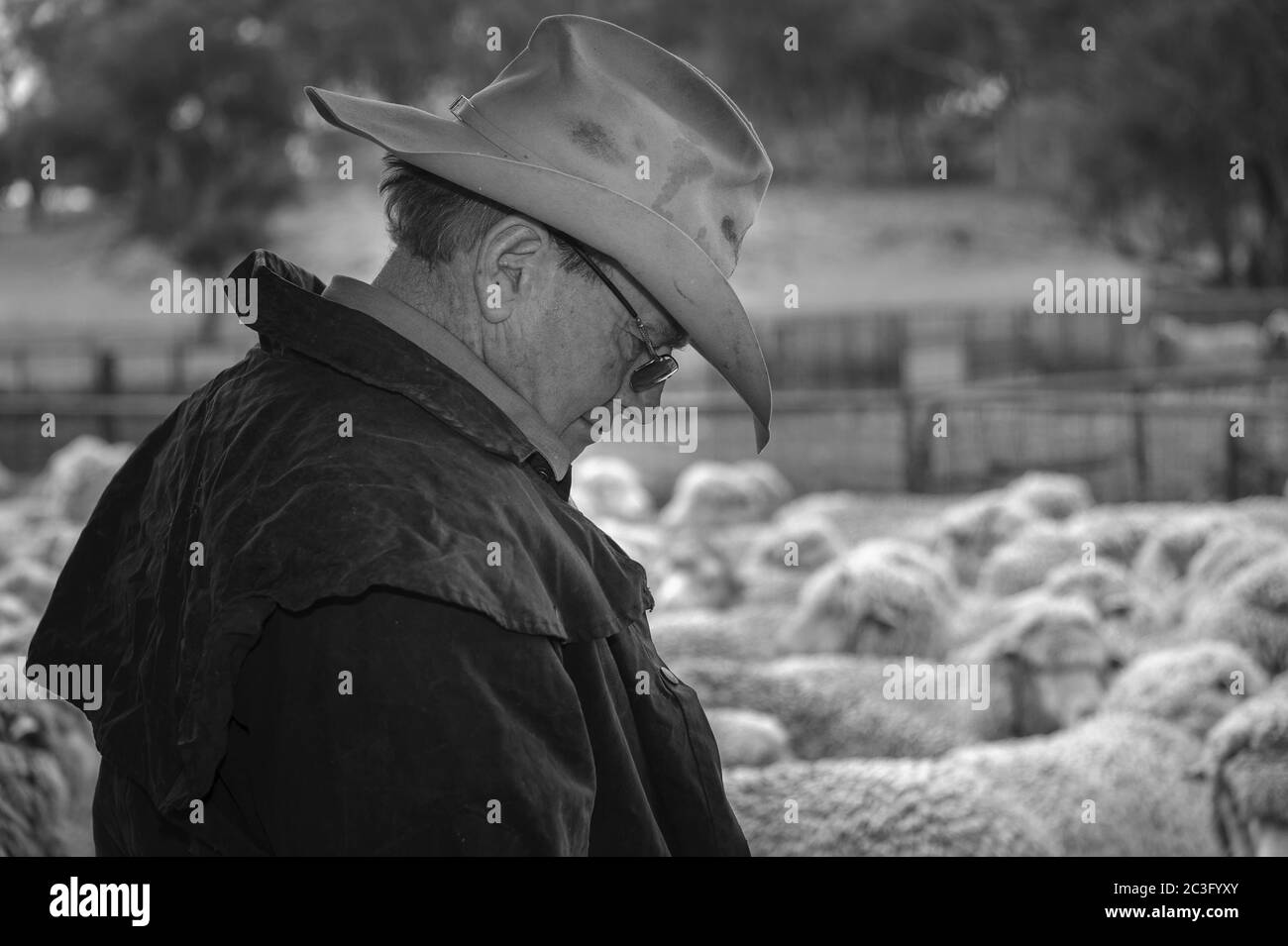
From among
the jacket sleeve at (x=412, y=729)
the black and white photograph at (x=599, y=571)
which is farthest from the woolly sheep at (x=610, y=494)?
the jacket sleeve at (x=412, y=729)

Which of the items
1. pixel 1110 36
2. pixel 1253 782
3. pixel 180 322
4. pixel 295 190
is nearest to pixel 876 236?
pixel 1110 36

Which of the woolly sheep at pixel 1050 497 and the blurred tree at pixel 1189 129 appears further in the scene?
the blurred tree at pixel 1189 129

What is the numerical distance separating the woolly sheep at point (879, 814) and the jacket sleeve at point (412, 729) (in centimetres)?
178

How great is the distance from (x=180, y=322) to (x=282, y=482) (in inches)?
1292

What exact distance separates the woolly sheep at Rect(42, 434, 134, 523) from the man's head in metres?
6.43

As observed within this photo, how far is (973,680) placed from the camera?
4.34 meters

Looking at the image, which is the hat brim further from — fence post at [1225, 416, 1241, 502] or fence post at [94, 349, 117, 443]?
fence post at [94, 349, 117, 443]

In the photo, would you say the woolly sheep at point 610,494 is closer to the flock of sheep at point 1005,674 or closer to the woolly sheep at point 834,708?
the flock of sheep at point 1005,674

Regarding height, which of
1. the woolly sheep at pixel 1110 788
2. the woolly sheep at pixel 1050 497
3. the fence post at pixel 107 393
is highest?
the fence post at pixel 107 393

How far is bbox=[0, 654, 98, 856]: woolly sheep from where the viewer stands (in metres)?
2.82

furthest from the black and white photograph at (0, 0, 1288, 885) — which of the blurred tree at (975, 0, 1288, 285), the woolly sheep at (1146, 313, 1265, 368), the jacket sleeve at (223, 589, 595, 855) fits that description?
the blurred tree at (975, 0, 1288, 285)

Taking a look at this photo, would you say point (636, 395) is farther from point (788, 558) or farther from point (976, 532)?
point (976, 532)

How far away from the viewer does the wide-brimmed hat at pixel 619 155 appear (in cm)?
132

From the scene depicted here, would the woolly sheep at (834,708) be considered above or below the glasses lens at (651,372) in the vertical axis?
below
